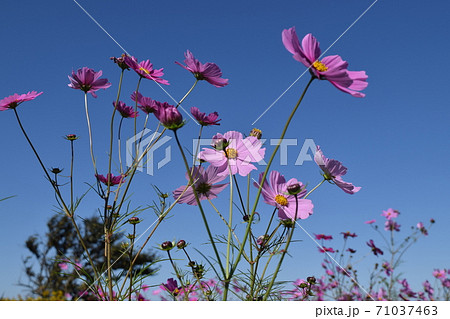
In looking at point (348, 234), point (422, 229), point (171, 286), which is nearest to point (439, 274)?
point (422, 229)

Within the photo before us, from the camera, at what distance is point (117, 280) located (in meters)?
1.15

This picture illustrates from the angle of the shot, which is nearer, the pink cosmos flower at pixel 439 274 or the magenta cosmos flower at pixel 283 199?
the magenta cosmos flower at pixel 283 199

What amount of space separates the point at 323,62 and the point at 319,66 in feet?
0.07

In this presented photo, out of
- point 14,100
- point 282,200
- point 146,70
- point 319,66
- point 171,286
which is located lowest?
point 171,286

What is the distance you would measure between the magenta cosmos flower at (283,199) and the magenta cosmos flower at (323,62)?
0.22m

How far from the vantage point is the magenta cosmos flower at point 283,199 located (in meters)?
0.88

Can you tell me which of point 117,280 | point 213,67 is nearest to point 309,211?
point 213,67

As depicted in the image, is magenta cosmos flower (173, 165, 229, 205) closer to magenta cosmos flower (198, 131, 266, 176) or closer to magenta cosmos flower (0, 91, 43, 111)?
magenta cosmos flower (198, 131, 266, 176)

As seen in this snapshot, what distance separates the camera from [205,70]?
1115mm

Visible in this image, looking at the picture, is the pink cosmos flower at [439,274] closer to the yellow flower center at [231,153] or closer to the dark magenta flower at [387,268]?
the dark magenta flower at [387,268]

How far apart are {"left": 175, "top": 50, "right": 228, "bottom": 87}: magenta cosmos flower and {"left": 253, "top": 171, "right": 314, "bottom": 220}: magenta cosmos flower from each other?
0.35 metres

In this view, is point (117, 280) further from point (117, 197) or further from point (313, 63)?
point (313, 63)

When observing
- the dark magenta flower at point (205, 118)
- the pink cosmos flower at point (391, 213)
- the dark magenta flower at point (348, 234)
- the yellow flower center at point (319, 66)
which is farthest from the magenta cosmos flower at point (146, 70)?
the pink cosmos flower at point (391, 213)

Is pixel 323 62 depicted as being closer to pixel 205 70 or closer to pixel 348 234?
pixel 205 70
